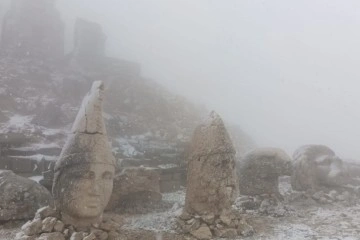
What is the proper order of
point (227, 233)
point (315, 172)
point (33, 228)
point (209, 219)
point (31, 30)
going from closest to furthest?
1. point (33, 228)
2. point (227, 233)
3. point (209, 219)
4. point (315, 172)
5. point (31, 30)

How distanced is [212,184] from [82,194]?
254cm

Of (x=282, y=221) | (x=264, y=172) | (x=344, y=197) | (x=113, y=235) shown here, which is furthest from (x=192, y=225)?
(x=344, y=197)

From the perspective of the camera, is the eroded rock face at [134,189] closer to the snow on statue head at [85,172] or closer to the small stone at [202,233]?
the small stone at [202,233]

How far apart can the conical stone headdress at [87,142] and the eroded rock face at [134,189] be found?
2.69 m

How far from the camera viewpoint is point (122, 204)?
340 inches

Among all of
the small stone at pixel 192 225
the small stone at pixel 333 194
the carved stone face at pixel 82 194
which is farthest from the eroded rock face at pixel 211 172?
the small stone at pixel 333 194

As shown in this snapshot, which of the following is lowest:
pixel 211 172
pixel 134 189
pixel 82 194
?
pixel 134 189

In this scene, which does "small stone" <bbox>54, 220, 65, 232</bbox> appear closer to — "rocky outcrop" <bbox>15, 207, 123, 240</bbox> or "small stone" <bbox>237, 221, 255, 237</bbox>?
"rocky outcrop" <bbox>15, 207, 123, 240</bbox>

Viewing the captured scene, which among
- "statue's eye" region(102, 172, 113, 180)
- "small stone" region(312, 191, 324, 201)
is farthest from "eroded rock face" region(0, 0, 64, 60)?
"statue's eye" region(102, 172, 113, 180)

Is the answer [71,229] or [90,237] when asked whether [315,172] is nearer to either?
[90,237]

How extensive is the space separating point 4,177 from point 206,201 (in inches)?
160

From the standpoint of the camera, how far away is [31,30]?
31.4 meters

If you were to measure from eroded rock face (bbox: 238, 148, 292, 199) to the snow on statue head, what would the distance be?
4.60 metres

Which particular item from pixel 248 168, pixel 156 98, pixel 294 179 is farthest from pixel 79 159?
pixel 156 98
